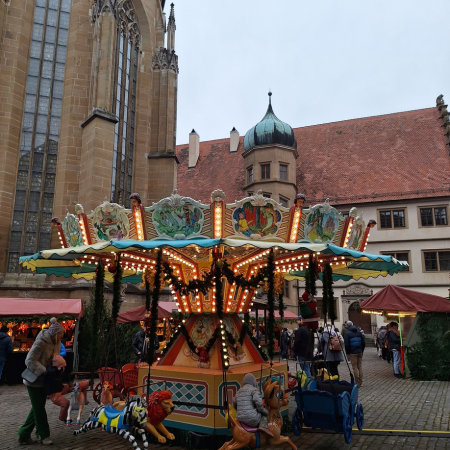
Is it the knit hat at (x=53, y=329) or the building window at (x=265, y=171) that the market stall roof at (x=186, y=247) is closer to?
the knit hat at (x=53, y=329)

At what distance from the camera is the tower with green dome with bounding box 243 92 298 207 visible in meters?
32.2

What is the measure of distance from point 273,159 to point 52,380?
26.9m

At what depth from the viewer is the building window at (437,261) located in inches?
1160

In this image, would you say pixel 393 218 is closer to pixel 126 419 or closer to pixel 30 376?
pixel 126 419

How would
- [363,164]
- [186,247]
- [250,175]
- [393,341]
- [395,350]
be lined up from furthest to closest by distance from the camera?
[363,164]
[250,175]
[393,341]
[395,350]
[186,247]

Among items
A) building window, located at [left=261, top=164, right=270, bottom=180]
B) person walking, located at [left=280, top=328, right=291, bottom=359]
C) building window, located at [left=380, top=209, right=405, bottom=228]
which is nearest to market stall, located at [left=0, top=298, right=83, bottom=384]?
person walking, located at [left=280, top=328, right=291, bottom=359]

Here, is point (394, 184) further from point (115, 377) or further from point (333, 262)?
point (115, 377)

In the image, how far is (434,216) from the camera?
30125 millimetres

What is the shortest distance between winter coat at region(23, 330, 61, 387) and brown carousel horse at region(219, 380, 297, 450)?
308cm

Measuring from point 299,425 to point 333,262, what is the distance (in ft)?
11.8

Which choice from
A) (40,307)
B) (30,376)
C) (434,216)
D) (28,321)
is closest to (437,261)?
(434,216)

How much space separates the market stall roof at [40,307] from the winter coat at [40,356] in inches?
297

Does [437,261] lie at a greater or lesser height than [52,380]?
greater

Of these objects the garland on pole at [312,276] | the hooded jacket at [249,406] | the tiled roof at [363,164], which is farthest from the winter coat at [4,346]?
the tiled roof at [363,164]
